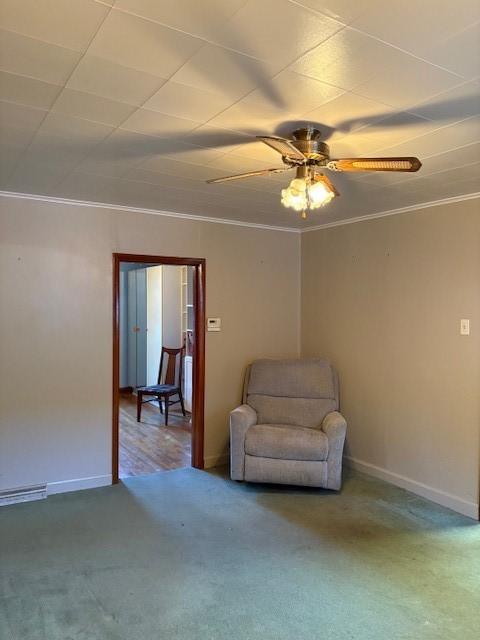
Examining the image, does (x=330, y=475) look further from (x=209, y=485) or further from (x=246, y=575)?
(x=246, y=575)

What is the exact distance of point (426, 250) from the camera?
3.73 meters

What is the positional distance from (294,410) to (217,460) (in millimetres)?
928

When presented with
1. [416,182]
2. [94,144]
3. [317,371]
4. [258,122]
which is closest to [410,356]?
[317,371]

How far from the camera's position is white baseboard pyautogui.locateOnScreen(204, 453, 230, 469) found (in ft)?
14.5

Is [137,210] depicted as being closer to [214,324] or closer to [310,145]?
[214,324]

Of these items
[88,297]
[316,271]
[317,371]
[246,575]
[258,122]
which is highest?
[258,122]

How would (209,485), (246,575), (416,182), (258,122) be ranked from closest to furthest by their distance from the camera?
(258,122) → (246,575) → (416,182) → (209,485)

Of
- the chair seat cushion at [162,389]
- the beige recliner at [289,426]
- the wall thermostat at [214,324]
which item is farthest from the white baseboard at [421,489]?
the chair seat cushion at [162,389]

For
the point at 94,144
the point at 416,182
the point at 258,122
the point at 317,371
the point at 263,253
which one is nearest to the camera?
the point at 258,122

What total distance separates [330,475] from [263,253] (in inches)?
87.0

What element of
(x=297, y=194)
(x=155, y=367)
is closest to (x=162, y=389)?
(x=155, y=367)

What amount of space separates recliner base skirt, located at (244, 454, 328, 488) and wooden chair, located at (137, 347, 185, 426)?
2328 millimetres

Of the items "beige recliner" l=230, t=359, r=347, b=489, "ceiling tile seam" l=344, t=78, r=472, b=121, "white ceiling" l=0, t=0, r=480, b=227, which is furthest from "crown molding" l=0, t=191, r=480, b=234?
"ceiling tile seam" l=344, t=78, r=472, b=121

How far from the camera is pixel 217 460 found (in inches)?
176
